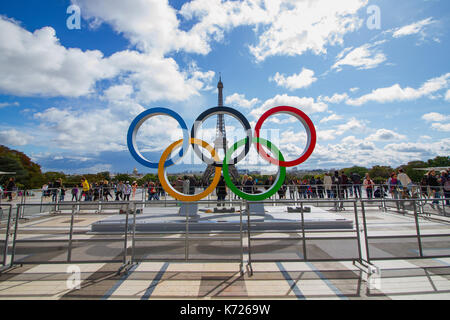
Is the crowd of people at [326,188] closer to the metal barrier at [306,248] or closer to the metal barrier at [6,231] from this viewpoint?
the metal barrier at [306,248]

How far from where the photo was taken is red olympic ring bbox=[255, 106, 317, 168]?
943 cm

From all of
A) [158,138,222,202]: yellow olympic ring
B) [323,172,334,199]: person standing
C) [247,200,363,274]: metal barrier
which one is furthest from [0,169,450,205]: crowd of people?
[247,200,363,274]: metal barrier

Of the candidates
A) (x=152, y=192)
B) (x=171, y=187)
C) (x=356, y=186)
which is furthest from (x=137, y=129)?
(x=356, y=186)

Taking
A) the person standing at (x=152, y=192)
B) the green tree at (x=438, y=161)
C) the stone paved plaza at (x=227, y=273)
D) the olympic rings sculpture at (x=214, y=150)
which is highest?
the green tree at (x=438, y=161)

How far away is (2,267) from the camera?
16.4 ft

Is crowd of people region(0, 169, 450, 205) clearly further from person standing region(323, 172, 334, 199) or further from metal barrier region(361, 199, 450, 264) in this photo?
metal barrier region(361, 199, 450, 264)

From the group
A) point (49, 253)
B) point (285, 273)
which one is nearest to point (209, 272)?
point (285, 273)

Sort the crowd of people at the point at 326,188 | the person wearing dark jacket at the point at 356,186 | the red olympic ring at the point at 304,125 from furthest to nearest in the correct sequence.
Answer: the person wearing dark jacket at the point at 356,186 < the crowd of people at the point at 326,188 < the red olympic ring at the point at 304,125

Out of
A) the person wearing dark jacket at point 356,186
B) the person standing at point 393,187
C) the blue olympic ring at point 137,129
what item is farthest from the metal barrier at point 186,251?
the person wearing dark jacket at point 356,186

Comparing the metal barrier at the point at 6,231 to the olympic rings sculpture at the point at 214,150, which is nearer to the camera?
the metal barrier at the point at 6,231

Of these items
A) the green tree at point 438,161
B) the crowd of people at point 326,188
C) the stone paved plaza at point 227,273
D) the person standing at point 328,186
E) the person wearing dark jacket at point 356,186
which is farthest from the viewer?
the green tree at point 438,161

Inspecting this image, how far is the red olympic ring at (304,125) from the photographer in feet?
30.9

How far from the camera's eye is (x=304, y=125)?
32.3 feet
